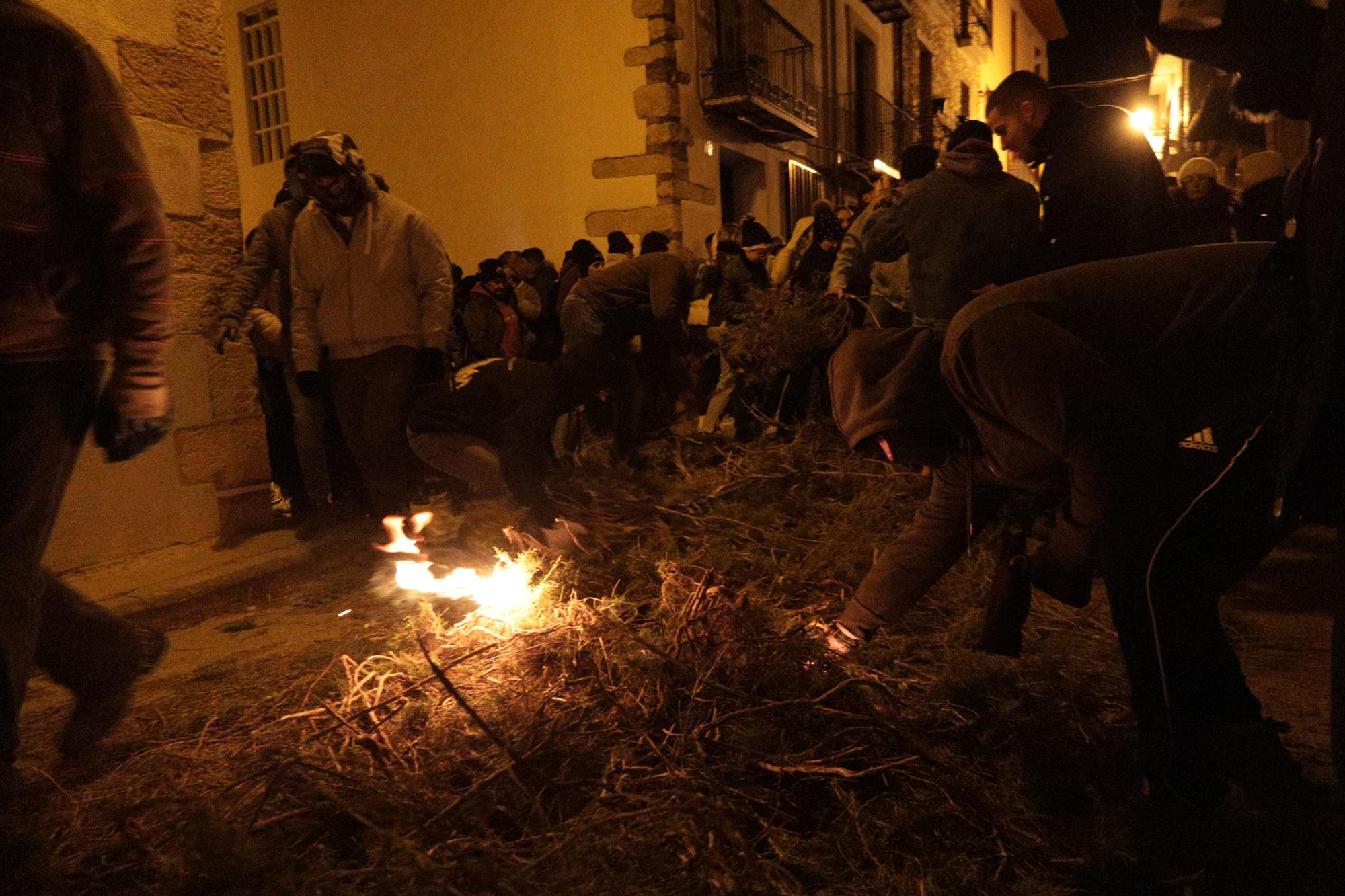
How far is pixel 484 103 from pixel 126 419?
9659 millimetres

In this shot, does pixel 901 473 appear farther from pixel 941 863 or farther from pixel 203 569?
pixel 203 569

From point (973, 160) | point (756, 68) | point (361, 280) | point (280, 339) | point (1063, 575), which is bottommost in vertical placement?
point (1063, 575)

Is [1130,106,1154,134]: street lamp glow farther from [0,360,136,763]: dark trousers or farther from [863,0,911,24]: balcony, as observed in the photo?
[0,360,136,763]: dark trousers

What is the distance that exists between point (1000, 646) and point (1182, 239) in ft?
15.5

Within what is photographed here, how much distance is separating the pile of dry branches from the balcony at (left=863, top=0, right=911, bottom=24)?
15.3 meters

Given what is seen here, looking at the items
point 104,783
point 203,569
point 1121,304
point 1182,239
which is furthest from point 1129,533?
point 1182,239

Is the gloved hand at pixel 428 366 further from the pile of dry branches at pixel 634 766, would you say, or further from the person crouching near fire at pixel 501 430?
the pile of dry branches at pixel 634 766

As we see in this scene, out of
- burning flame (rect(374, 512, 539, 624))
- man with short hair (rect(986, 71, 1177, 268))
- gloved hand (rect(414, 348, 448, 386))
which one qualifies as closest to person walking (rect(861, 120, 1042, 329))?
man with short hair (rect(986, 71, 1177, 268))

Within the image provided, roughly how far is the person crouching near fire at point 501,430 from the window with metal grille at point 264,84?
10140 mm

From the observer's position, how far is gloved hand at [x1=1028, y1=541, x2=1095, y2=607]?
2.31 m

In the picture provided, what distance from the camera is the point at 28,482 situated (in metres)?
1.91

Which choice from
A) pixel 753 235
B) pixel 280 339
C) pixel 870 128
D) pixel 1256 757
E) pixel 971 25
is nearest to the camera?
pixel 1256 757

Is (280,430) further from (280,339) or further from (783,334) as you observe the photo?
(783,334)

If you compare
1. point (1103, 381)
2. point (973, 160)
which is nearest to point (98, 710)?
point (1103, 381)
